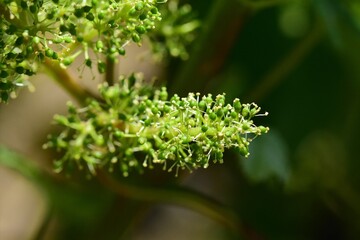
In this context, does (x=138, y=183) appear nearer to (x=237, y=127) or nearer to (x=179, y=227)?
(x=237, y=127)

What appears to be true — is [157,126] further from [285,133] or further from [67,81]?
[285,133]

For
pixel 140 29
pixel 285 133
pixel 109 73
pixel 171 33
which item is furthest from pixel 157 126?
pixel 285 133

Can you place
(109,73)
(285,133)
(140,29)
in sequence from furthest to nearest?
(285,133) < (109,73) < (140,29)

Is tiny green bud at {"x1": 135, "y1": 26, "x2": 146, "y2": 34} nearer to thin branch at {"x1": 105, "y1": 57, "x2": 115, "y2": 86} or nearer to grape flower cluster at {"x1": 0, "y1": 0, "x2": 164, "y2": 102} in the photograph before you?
grape flower cluster at {"x1": 0, "y1": 0, "x2": 164, "y2": 102}

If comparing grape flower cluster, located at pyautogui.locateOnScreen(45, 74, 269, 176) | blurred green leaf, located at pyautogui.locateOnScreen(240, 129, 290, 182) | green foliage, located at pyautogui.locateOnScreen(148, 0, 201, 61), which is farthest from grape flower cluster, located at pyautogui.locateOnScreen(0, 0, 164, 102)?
blurred green leaf, located at pyautogui.locateOnScreen(240, 129, 290, 182)

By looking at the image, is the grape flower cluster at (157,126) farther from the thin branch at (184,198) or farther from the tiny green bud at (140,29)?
the thin branch at (184,198)
